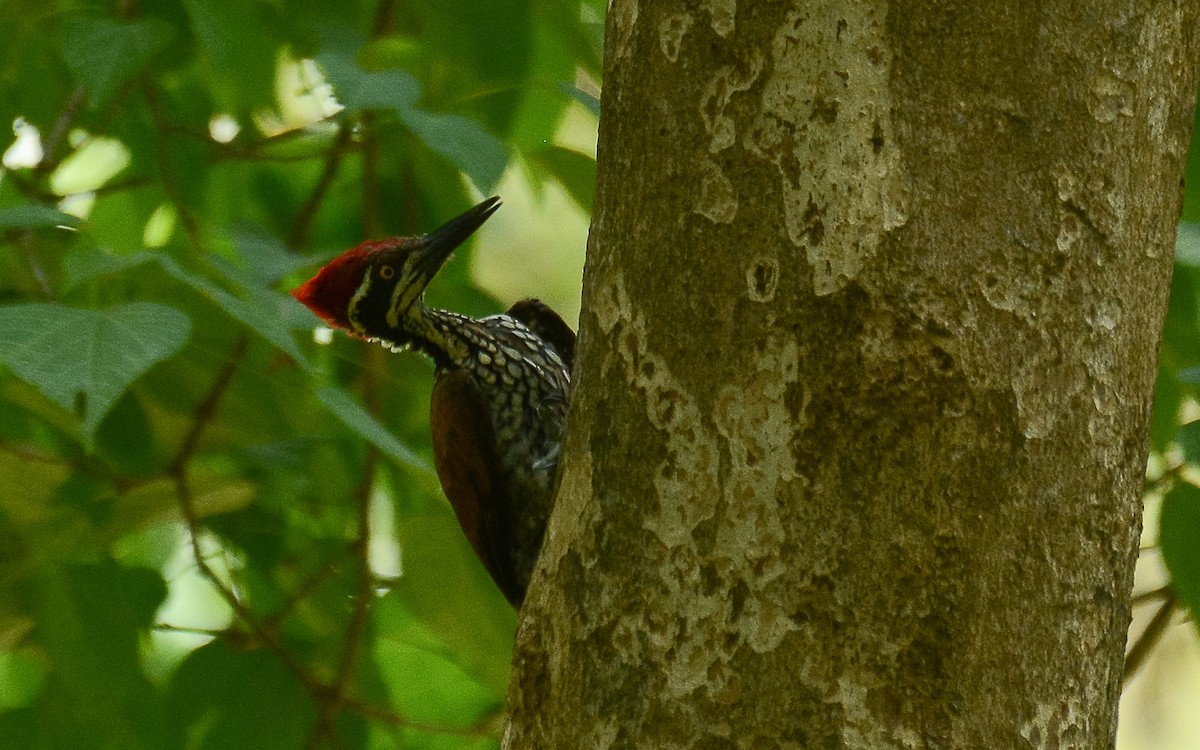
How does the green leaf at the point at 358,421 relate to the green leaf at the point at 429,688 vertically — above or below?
above

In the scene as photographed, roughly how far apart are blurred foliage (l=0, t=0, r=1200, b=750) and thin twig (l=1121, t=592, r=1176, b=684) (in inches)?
11.1

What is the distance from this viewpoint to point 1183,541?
2.10 metres

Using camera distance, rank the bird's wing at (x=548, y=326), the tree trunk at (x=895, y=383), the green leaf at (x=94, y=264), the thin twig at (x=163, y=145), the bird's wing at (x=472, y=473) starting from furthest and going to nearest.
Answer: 1. the bird's wing at (x=548, y=326)
2. the thin twig at (x=163, y=145)
3. the bird's wing at (x=472, y=473)
4. the green leaf at (x=94, y=264)
5. the tree trunk at (x=895, y=383)

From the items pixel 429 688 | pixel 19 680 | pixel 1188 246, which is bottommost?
pixel 19 680

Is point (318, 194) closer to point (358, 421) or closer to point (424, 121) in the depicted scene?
point (424, 121)

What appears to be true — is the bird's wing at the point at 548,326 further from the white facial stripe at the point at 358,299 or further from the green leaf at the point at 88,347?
the green leaf at the point at 88,347

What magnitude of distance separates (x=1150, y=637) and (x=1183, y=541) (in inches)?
27.7

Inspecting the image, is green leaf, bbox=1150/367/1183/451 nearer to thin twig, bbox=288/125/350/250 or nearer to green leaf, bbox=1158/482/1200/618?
green leaf, bbox=1158/482/1200/618

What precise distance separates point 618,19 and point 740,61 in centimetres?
21

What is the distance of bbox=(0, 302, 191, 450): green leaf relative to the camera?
4.94ft

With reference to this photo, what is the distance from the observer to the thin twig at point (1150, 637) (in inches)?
103

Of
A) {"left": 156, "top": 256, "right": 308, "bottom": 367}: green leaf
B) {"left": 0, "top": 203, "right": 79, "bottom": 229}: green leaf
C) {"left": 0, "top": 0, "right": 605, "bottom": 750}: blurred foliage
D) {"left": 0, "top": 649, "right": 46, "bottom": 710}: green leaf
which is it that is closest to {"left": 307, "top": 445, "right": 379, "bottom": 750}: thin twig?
{"left": 0, "top": 0, "right": 605, "bottom": 750}: blurred foliage

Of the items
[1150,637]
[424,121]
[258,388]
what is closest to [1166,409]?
[1150,637]

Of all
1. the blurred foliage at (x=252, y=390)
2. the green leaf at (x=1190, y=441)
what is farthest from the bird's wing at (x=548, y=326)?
the green leaf at (x=1190, y=441)
